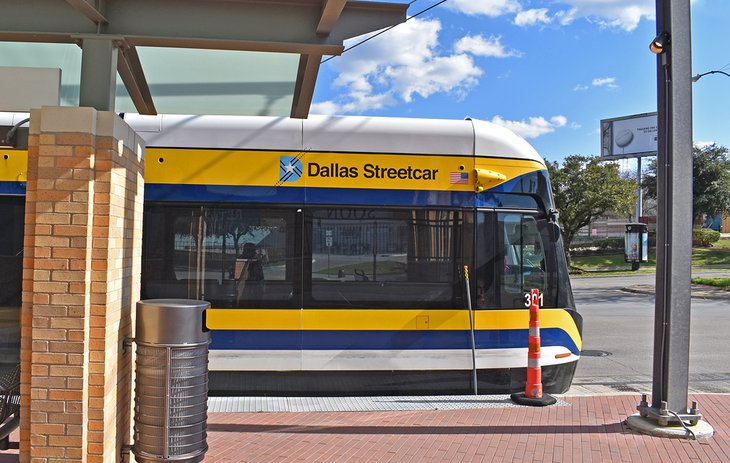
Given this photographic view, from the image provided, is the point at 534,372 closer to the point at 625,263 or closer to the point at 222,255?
the point at 222,255

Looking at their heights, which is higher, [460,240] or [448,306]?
[460,240]

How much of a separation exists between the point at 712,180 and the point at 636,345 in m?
43.6

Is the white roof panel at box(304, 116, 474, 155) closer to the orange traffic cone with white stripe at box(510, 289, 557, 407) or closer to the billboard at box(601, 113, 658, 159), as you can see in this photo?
the orange traffic cone with white stripe at box(510, 289, 557, 407)

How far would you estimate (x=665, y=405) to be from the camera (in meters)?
5.34

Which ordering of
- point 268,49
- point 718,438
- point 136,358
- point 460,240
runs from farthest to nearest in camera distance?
point 460,240 < point 718,438 < point 268,49 < point 136,358

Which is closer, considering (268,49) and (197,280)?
(268,49)

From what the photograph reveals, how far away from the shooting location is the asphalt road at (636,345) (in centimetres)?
823

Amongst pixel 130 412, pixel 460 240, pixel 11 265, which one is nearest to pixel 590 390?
pixel 460 240

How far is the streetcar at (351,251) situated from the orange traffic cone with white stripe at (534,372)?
36 centimetres

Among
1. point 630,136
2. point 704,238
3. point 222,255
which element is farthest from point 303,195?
point 630,136

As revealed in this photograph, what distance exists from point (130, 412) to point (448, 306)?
3.61 m

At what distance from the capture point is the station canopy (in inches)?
156

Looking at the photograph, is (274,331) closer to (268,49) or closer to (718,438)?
(268,49)

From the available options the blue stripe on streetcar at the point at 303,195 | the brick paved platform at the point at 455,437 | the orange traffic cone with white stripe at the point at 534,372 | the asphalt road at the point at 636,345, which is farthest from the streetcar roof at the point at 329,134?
the asphalt road at the point at 636,345
